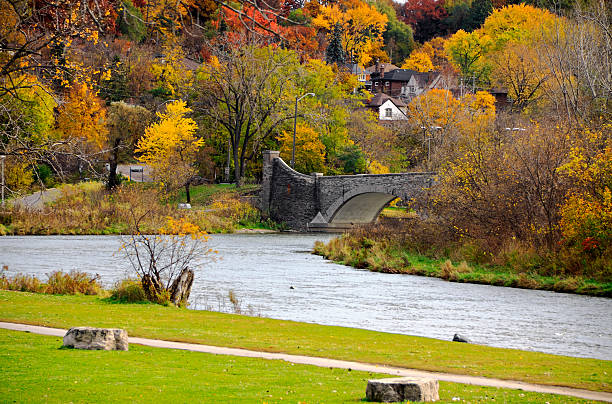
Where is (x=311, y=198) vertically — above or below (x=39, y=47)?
below

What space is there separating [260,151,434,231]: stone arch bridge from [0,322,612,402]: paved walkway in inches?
2038

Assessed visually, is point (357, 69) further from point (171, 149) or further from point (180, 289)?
point (180, 289)

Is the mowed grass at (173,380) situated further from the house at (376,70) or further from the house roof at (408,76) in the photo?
the house at (376,70)

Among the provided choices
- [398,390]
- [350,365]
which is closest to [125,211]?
[350,365]

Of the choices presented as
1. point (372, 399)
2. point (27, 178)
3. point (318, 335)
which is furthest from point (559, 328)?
point (27, 178)

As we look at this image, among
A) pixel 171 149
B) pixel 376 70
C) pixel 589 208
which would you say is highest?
pixel 376 70

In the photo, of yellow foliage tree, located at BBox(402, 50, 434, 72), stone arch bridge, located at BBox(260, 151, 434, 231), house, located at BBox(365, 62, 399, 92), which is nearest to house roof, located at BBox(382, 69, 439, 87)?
house, located at BBox(365, 62, 399, 92)

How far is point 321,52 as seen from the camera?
10044 cm

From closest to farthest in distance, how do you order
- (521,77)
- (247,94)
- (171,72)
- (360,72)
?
1. (247,94)
2. (171,72)
3. (521,77)
4. (360,72)

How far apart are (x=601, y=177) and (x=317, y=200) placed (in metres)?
37.3

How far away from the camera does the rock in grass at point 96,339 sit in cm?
1313

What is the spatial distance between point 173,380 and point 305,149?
65095 millimetres

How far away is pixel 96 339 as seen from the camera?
13164 mm

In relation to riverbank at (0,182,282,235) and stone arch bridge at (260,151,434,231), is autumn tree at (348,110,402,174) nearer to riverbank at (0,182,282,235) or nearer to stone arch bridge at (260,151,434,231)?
stone arch bridge at (260,151,434,231)
